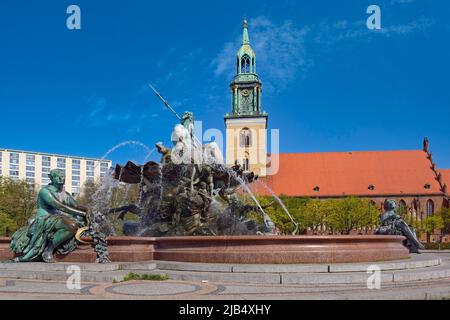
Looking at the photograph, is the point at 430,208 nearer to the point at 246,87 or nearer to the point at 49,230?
the point at 246,87

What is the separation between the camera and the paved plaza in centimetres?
723

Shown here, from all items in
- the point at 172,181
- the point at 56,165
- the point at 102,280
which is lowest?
the point at 102,280

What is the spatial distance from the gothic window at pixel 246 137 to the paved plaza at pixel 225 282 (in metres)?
62.7

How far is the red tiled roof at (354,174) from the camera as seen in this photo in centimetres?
6950

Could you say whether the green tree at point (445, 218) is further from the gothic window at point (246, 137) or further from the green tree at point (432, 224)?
the gothic window at point (246, 137)

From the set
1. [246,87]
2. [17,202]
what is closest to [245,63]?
[246,87]

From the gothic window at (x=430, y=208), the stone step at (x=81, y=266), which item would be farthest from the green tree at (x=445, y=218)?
the stone step at (x=81, y=266)

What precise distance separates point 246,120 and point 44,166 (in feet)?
190

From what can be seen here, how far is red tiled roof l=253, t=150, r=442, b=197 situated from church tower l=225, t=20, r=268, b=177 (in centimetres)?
512

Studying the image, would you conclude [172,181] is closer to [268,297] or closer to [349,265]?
[349,265]

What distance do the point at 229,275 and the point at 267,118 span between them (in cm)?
6592

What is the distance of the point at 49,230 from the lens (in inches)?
427

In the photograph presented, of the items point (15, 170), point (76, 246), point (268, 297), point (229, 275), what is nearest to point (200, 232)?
point (76, 246)
